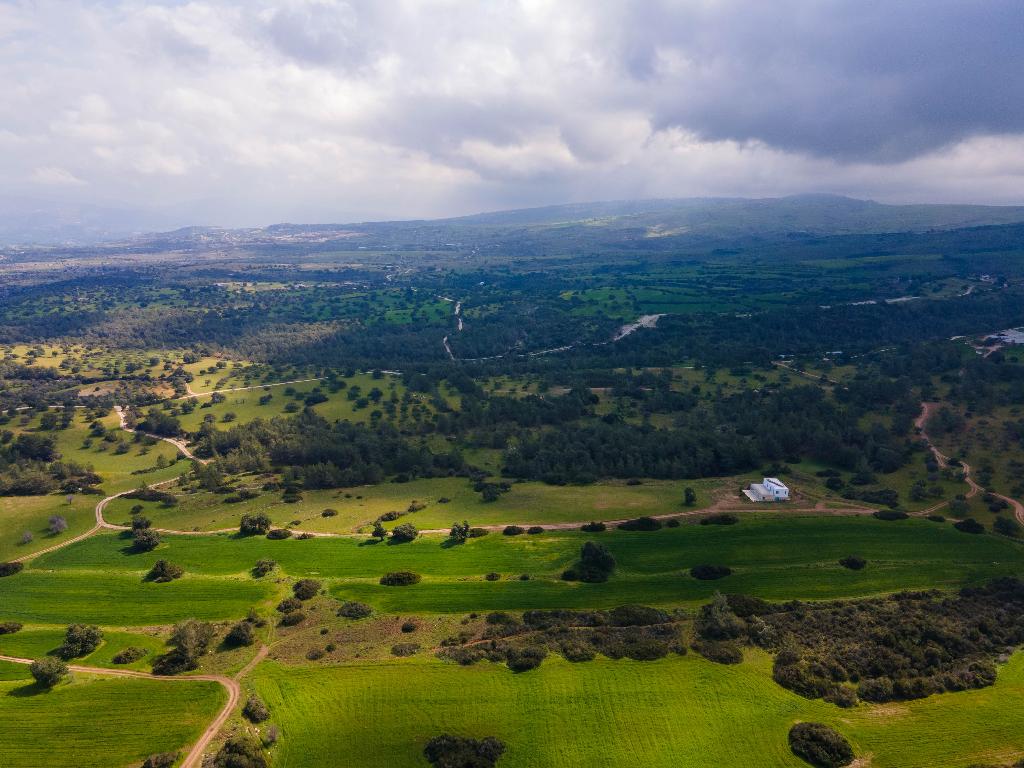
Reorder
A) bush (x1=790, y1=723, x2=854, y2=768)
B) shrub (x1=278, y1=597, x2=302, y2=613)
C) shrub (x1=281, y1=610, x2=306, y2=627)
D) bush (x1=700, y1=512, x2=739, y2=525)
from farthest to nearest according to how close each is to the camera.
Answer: bush (x1=700, y1=512, x2=739, y2=525) < shrub (x1=278, y1=597, x2=302, y2=613) < shrub (x1=281, y1=610, x2=306, y2=627) < bush (x1=790, y1=723, x2=854, y2=768)

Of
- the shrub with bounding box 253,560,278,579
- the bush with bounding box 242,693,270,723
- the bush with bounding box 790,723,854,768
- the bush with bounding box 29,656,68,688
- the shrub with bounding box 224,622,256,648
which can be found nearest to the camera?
the bush with bounding box 790,723,854,768

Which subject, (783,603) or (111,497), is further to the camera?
(111,497)

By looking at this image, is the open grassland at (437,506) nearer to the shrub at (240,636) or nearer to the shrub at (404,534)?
the shrub at (404,534)

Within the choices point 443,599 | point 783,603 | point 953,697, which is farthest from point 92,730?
point 953,697

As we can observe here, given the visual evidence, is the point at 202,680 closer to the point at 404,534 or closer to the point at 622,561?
the point at 404,534

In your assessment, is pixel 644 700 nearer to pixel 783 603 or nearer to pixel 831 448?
pixel 783 603

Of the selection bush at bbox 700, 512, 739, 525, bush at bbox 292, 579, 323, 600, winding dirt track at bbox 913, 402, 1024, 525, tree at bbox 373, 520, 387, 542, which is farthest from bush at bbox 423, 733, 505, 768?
winding dirt track at bbox 913, 402, 1024, 525

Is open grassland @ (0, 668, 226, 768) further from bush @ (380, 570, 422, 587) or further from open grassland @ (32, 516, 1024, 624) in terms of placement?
bush @ (380, 570, 422, 587)
